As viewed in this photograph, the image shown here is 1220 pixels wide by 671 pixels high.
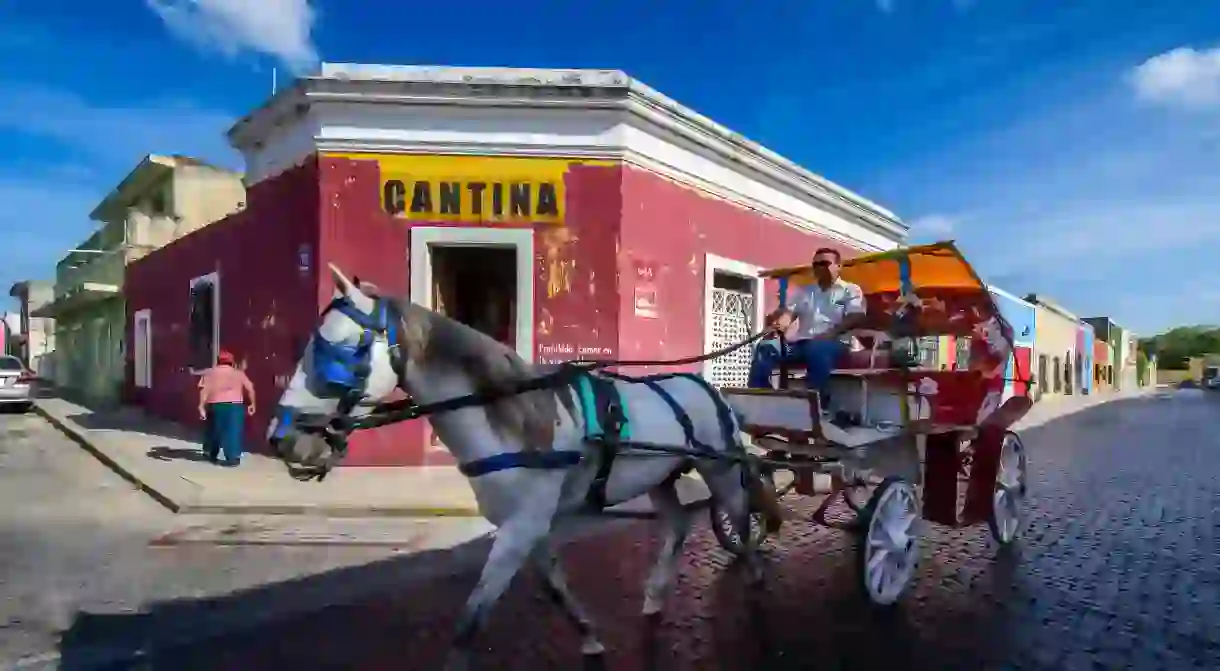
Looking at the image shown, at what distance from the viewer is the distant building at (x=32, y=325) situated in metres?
45.3

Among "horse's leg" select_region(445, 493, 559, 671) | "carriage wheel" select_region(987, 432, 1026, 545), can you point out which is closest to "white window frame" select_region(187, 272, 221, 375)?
"horse's leg" select_region(445, 493, 559, 671)

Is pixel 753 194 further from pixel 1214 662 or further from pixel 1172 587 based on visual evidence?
pixel 1214 662

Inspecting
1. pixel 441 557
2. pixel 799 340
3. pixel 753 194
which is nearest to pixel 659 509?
pixel 799 340

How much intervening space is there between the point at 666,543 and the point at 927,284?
10.1ft

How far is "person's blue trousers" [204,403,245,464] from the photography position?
36.3 feet

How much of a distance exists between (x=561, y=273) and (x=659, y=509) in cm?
599

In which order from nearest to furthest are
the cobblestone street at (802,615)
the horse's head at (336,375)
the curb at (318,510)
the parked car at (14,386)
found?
the horse's head at (336,375), the cobblestone street at (802,615), the curb at (318,510), the parked car at (14,386)

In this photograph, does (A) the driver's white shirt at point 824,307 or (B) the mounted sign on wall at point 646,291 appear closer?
(A) the driver's white shirt at point 824,307

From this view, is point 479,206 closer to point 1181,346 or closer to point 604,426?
point 604,426

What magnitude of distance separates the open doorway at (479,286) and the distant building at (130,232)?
1130 centimetres

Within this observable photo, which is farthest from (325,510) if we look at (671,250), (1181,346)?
A: (1181,346)

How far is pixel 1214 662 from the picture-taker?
14.1 feet

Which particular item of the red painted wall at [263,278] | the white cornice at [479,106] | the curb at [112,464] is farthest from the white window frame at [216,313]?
the white cornice at [479,106]

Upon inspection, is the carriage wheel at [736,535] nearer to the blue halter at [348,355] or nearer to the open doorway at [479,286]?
the blue halter at [348,355]
